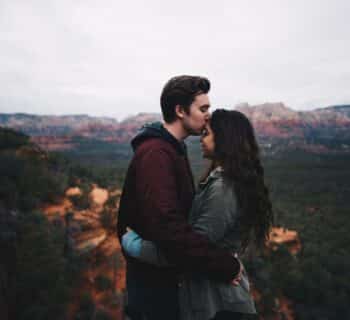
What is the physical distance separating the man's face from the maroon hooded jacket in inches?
4.7

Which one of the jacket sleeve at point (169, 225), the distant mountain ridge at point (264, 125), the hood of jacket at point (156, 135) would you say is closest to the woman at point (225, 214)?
the jacket sleeve at point (169, 225)

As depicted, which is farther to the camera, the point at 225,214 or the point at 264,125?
the point at 264,125

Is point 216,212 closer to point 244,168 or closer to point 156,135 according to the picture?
point 244,168

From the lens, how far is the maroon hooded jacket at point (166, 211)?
1.14 metres

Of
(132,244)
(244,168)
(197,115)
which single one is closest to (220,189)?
(244,168)

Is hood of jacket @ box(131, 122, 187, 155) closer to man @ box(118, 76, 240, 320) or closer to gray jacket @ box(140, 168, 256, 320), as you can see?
man @ box(118, 76, 240, 320)

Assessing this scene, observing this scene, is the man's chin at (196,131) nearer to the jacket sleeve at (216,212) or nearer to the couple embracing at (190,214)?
the couple embracing at (190,214)

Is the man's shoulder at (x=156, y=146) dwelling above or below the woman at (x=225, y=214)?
above

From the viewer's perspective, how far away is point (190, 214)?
139cm

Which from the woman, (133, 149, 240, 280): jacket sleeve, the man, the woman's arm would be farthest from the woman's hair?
the woman's arm

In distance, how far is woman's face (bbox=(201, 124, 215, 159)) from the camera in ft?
5.08

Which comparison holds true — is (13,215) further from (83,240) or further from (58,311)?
(58,311)

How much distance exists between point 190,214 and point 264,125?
118881 millimetres

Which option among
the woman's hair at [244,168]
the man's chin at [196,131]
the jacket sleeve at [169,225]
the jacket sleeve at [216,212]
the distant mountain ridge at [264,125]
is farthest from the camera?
the distant mountain ridge at [264,125]
